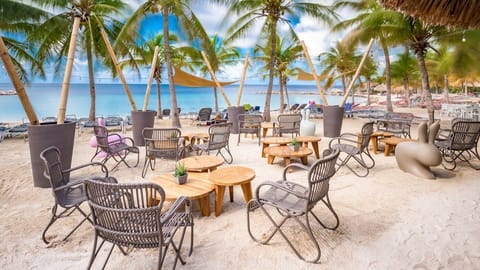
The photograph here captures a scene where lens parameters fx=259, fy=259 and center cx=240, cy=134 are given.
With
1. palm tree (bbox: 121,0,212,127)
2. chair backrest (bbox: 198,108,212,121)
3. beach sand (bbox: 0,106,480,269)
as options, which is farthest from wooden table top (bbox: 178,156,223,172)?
chair backrest (bbox: 198,108,212,121)

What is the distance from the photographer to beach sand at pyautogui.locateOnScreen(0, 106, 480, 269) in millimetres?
2277

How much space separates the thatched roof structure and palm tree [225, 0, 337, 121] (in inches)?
322

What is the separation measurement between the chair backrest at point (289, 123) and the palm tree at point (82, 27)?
7.07 m

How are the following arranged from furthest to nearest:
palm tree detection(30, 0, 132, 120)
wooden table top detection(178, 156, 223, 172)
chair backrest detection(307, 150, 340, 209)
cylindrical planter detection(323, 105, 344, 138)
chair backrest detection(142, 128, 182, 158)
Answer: palm tree detection(30, 0, 132, 120) < cylindrical planter detection(323, 105, 344, 138) < chair backrest detection(142, 128, 182, 158) < wooden table top detection(178, 156, 223, 172) < chair backrest detection(307, 150, 340, 209)

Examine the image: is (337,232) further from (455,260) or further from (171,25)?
(171,25)

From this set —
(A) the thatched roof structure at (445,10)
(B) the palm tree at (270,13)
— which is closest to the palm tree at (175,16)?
(B) the palm tree at (270,13)

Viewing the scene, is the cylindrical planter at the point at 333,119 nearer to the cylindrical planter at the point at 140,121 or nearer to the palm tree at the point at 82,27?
the cylindrical planter at the point at 140,121

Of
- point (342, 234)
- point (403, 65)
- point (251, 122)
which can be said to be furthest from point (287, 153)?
point (403, 65)

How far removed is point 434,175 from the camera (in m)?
4.45

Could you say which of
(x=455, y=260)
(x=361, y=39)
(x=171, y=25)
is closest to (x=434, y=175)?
(x=455, y=260)

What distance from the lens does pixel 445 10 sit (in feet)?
9.82

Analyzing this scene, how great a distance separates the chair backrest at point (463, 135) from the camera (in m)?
4.63

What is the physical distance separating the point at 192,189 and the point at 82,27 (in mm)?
11345

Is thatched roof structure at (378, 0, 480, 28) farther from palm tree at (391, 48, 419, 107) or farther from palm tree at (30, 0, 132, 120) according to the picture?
palm tree at (391, 48, 419, 107)
